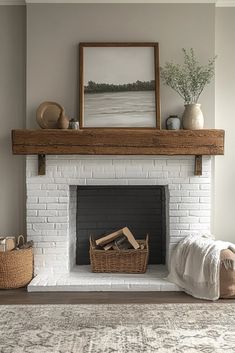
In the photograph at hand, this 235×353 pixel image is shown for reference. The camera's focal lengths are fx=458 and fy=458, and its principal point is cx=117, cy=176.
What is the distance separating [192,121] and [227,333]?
1868 mm

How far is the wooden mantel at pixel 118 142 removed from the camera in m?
3.90

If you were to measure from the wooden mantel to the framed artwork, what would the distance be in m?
0.19

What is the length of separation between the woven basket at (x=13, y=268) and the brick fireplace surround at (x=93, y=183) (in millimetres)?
217

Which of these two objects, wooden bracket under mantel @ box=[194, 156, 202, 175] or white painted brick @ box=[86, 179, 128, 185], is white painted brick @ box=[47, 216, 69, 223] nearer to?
white painted brick @ box=[86, 179, 128, 185]

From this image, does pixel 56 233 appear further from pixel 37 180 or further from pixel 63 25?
pixel 63 25

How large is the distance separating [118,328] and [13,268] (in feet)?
4.36

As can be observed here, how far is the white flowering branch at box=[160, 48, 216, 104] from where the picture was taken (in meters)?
3.96

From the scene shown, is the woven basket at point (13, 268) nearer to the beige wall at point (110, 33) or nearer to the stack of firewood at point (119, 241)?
the stack of firewood at point (119, 241)

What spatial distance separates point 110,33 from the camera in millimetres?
4109

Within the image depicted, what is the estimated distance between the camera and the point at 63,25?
162 inches

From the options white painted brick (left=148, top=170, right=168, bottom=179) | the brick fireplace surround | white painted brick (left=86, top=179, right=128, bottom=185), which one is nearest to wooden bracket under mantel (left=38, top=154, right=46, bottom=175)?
the brick fireplace surround

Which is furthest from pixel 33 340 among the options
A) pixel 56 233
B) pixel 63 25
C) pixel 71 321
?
pixel 63 25

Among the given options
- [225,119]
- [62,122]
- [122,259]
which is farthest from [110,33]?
[122,259]

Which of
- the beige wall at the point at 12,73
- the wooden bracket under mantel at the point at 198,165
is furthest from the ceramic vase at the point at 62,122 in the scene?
the wooden bracket under mantel at the point at 198,165
